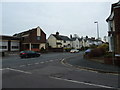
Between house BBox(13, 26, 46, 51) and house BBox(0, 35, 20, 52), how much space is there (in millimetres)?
1957

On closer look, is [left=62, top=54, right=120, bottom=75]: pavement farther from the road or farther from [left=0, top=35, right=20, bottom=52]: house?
[left=0, top=35, right=20, bottom=52]: house

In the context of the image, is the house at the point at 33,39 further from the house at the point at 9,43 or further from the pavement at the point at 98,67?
the pavement at the point at 98,67

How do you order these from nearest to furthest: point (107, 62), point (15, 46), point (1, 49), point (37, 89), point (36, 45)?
point (37, 89) < point (107, 62) < point (1, 49) < point (15, 46) < point (36, 45)

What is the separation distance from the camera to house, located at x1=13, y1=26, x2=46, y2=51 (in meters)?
40.6

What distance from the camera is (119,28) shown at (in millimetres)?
14641

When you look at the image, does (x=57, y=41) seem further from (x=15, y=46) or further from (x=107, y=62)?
(x=107, y=62)

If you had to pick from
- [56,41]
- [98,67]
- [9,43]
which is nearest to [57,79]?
[98,67]

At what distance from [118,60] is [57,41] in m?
46.8

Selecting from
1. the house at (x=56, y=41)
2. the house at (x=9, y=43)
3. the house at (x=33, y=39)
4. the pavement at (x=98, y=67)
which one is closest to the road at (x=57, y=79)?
the pavement at (x=98, y=67)

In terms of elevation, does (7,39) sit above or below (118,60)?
above

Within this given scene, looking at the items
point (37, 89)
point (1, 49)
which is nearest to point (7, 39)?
point (1, 49)

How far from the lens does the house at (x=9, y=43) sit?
35.5 metres

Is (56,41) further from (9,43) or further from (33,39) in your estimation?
(9,43)

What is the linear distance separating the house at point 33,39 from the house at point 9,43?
77.1 inches
